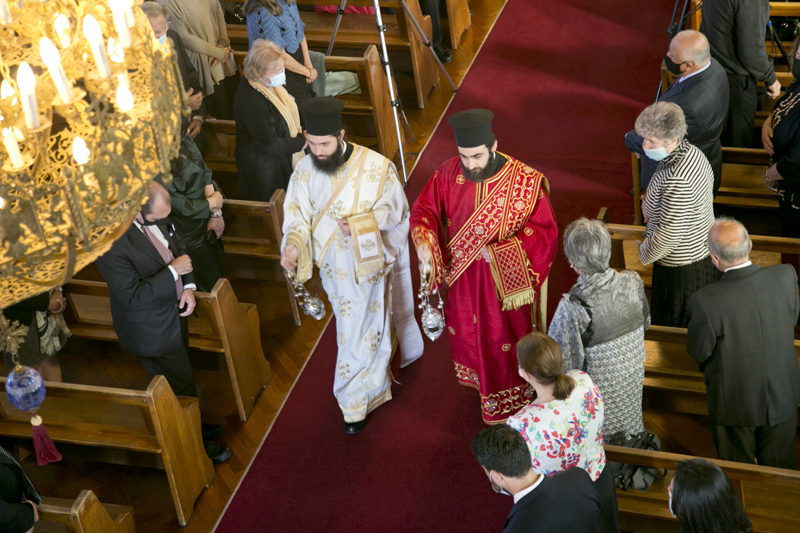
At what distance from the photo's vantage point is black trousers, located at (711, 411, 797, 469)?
3.59 metres

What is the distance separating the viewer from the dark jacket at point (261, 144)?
481 cm

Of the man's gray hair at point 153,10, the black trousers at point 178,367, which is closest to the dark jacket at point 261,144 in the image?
the man's gray hair at point 153,10

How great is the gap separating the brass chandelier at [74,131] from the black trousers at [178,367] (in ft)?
8.07

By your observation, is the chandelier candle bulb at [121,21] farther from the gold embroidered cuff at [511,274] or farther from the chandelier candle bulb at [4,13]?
the gold embroidered cuff at [511,274]

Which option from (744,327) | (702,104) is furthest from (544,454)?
(702,104)

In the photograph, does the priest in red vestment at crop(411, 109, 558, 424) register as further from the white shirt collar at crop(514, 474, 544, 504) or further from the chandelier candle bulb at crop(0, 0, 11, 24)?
the chandelier candle bulb at crop(0, 0, 11, 24)

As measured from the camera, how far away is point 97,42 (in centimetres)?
162

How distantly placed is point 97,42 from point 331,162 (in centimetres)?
236

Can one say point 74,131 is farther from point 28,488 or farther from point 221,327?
point 221,327

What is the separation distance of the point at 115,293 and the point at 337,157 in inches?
51.6

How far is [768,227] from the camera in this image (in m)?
5.36

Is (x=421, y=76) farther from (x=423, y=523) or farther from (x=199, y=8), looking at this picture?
(x=423, y=523)

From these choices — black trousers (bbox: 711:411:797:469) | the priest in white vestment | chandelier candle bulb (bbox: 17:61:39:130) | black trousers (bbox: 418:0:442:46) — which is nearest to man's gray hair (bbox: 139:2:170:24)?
the priest in white vestment

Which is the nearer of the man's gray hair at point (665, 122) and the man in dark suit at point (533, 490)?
the man in dark suit at point (533, 490)
